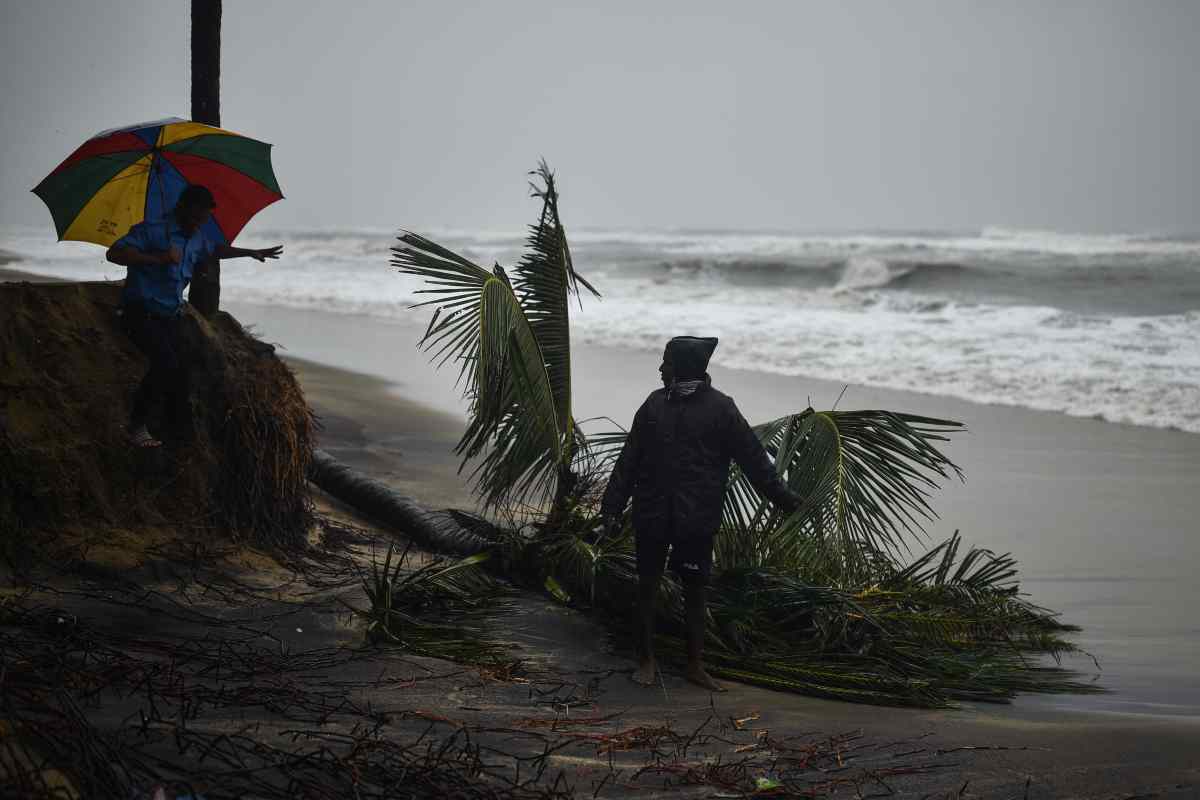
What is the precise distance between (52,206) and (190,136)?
→ 768 mm

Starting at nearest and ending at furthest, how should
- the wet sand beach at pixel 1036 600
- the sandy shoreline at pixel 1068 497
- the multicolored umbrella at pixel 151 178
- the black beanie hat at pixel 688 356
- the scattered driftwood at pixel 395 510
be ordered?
the wet sand beach at pixel 1036 600 → the black beanie hat at pixel 688 356 → the multicolored umbrella at pixel 151 178 → the sandy shoreline at pixel 1068 497 → the scattered driftwood at pixel 395 510

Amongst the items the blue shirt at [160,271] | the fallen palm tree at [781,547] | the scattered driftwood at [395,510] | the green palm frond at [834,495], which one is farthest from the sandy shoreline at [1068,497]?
the blue shirt at [160,271]

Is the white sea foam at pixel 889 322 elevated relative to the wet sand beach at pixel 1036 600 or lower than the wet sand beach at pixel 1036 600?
elevated

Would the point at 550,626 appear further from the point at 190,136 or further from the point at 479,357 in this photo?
the point at 190,136

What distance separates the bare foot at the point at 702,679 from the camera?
4473 millimetres

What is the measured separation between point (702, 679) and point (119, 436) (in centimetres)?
305

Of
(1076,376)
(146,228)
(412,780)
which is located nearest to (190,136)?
(146,228)

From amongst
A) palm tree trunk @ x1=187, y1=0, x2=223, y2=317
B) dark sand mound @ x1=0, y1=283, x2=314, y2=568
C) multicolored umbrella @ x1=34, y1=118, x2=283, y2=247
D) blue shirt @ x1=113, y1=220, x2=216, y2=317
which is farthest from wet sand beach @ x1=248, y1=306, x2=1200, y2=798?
palm tree trunk @ x1=187, y1=0, x2=223, y2=317

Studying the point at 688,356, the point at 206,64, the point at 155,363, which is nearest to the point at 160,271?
the point at 155,363

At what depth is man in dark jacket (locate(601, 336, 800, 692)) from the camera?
14.9 feet

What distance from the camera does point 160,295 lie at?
17.1 ft

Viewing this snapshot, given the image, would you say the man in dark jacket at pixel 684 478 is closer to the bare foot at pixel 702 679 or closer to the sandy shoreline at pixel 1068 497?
the bare foot at pixel 702 679

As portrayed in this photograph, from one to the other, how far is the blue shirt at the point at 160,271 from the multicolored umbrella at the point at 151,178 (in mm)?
324

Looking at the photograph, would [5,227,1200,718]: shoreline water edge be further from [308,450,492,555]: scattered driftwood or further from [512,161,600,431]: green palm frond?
[512,161,600,431]: green palm frond
